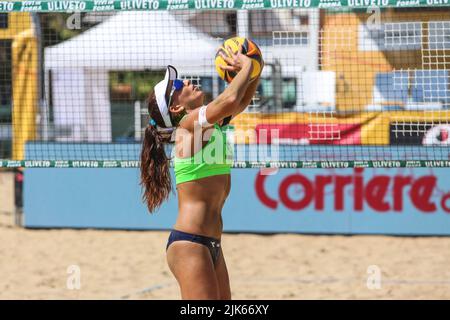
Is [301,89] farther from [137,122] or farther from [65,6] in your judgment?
[65,6]

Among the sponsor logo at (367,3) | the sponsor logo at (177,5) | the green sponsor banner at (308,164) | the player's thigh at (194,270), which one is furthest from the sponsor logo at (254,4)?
the player's thigh at (194,270)

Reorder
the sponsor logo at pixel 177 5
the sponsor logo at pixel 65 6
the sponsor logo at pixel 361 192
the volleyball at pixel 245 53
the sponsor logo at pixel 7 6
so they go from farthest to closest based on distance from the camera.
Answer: the sponsor logo at pixel 361 192
the sponsor logo at pixel 7 6
the sponsor logo at pixel 65 6
the sponsor logo at pixel 177 5
the volleyball at pixel 245 53

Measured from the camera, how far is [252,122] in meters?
10.9

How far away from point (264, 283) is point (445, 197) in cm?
333

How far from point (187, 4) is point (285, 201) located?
5.08 m

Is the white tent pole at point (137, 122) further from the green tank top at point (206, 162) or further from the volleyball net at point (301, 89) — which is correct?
the green tank top at point (206, 162)

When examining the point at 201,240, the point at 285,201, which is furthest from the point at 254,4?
the point at 285,201

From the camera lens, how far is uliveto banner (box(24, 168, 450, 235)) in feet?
36.6

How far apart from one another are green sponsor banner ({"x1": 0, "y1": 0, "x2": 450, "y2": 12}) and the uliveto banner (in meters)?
4.73

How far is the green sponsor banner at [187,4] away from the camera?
6.50 m

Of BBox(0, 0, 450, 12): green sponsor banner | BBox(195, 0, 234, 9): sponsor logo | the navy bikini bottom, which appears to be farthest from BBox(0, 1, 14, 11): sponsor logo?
the navy bikini bottom

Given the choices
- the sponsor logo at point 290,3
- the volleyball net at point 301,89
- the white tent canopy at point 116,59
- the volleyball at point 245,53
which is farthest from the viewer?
the white tent canopy at point 116,59

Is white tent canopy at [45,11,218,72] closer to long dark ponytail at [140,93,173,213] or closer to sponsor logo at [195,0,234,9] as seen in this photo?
sponsor logo at [195,0,234,9]

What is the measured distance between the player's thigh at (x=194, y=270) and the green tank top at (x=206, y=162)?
425 millimetres
